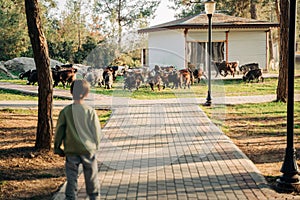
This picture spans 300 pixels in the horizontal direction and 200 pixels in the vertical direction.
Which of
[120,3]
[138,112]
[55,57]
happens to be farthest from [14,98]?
[120,3]

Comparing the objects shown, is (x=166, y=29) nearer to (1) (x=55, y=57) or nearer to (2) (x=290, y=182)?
(1) (x=55, y=57)

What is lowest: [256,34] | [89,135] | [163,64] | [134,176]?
[134,176]

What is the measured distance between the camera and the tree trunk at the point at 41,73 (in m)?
7.52

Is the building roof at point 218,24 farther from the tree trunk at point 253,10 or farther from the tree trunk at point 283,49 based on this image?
the tree trunk at point 283,49

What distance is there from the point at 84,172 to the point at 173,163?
2625 millimetres

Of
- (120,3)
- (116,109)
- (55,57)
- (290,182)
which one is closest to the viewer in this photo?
(290,182)

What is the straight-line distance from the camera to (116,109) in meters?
14.7

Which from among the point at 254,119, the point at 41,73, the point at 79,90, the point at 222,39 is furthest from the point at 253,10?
the point at 79,90

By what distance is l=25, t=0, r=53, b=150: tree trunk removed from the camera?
752cm

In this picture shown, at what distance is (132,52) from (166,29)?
1736cm

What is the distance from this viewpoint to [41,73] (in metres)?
7.67

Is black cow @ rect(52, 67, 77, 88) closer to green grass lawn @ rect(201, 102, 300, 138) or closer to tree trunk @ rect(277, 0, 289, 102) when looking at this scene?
green grass lawn @ rect(201, 102, 300, 138)

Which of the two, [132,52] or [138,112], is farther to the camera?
[138,112]

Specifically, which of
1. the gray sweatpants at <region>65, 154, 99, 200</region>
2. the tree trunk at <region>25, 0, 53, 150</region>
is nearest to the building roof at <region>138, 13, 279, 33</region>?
the tree trunk at <region>25, 0, 53, 150</region>
